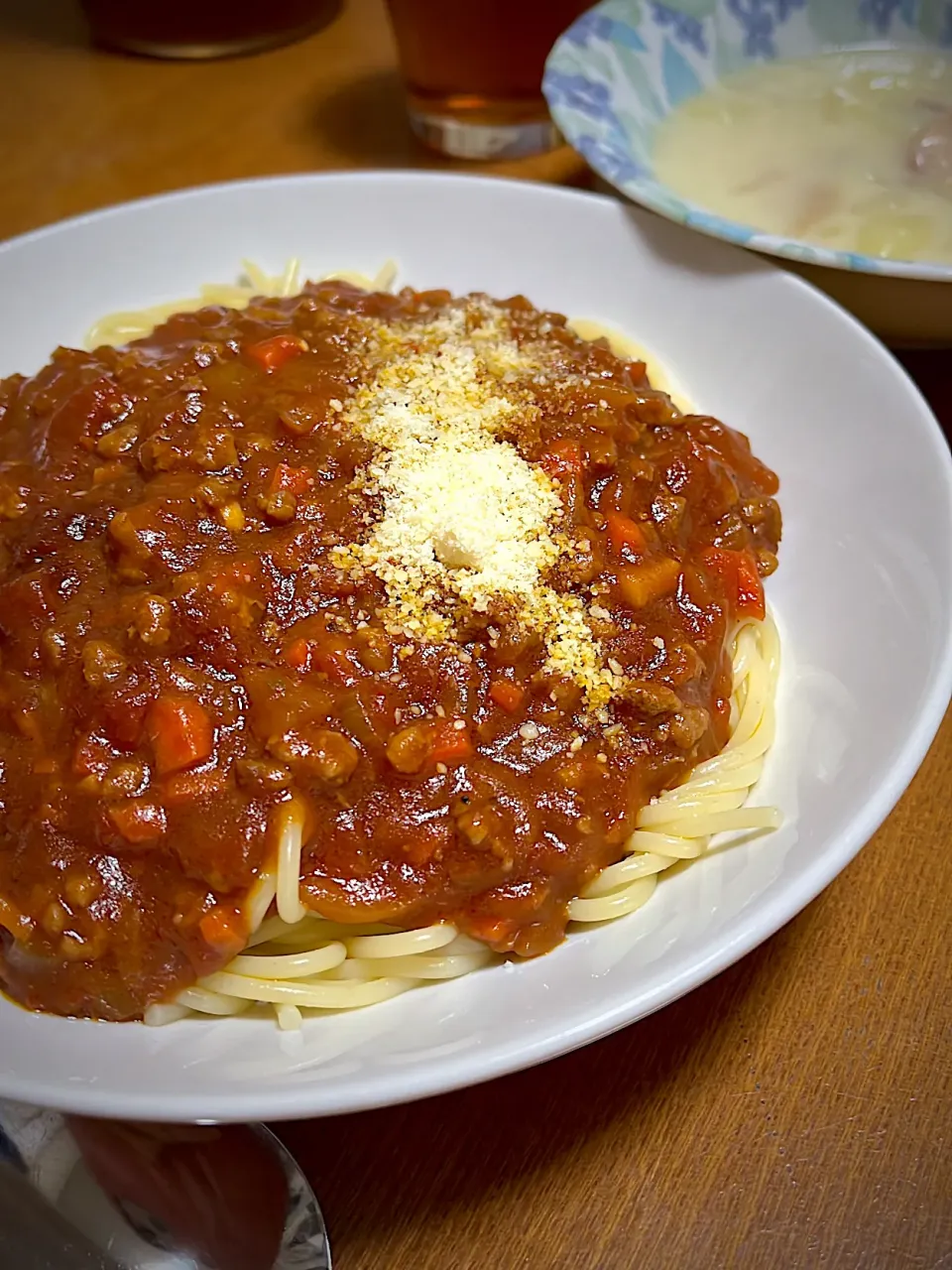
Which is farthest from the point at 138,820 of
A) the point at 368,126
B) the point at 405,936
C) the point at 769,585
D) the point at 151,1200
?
the point at 368,126

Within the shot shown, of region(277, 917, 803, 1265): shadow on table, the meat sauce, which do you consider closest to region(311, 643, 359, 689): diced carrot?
the meat sauce

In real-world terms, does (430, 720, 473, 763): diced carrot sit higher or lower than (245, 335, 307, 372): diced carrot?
lower

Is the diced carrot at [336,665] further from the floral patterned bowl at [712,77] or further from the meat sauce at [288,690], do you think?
the floral patterned bowl at [712,77]

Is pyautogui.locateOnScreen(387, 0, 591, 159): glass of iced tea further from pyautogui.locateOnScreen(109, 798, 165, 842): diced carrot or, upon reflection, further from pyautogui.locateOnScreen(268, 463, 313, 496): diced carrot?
pyautogui.locateOnScreen(109, 798, 165, 842): diced carrot

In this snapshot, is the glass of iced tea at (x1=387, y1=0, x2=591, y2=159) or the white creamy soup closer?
the white creamy soup

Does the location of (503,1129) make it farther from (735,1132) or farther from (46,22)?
(46,22)
